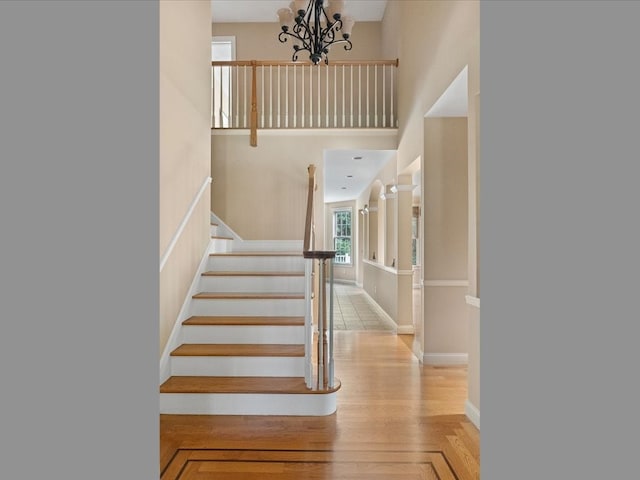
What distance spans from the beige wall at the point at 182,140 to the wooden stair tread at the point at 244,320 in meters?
0.20

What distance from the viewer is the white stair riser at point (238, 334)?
10.5 feet

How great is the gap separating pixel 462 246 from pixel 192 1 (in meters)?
3.53

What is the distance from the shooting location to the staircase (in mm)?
2682

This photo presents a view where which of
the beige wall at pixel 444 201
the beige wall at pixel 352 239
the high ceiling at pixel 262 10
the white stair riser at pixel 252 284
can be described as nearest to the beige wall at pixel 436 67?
the beige wall at pixel 444 201

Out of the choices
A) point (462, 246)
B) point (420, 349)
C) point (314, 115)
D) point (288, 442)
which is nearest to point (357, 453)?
point (288, 442)

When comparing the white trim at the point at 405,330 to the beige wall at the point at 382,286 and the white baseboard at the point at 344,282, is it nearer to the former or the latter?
the beige wall at the point at 382,286

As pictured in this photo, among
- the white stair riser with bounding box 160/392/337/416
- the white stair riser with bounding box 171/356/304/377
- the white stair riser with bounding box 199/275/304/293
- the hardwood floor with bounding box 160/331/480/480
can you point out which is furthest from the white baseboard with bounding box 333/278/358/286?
the white stair riser with bounding box 160/392/337/416

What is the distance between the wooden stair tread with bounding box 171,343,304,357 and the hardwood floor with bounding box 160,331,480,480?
0.44 metres

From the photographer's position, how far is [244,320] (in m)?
3.32

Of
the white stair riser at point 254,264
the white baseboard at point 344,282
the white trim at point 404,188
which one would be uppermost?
the white trim at point 404,188

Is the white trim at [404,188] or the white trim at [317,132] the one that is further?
the white trim at [317,132]

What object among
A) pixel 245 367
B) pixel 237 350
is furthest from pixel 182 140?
pixel 245 367

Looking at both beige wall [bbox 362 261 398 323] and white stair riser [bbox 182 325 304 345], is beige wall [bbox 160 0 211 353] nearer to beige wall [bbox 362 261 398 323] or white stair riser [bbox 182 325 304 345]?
white stair riser [bbox 182 325 304 345]

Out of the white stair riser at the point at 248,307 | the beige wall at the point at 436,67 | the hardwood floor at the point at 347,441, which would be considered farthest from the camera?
the white stair riser at the point at 248,307
